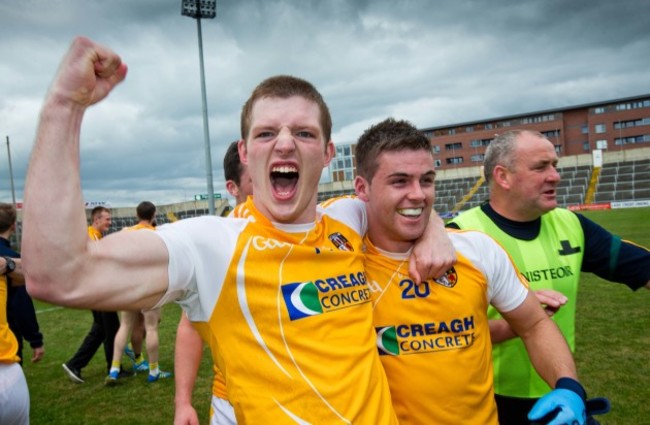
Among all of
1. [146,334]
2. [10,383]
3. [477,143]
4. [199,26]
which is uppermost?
[199,26]

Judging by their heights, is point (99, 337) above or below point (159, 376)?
above

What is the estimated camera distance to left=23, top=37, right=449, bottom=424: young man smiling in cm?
120

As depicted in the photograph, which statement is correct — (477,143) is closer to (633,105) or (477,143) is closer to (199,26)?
(633,105)

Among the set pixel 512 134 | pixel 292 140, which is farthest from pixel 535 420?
pixel 512 134

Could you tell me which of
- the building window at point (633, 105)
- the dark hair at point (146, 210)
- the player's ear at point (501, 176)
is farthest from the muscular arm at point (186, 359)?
the building window at point (633, 105)

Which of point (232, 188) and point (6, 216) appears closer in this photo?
point (232, 188)

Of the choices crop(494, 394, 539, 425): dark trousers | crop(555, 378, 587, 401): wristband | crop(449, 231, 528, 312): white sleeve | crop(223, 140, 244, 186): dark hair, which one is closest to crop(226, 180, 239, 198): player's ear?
crop(223, 140, 244, 186): dark hair

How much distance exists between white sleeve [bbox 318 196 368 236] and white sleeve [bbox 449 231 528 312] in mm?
497

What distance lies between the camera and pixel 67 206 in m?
1.19

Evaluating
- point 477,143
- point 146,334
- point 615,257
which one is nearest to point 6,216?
point 146,334

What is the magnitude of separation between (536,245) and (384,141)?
4.69 feet

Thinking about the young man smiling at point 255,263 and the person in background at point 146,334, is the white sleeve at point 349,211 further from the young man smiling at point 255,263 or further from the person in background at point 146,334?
the person in background at point 146,334

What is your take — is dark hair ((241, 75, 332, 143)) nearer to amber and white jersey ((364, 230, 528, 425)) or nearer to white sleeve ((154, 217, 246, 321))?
white sleeve ((154, 217, 246, 321))

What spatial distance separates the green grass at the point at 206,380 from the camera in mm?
5387
